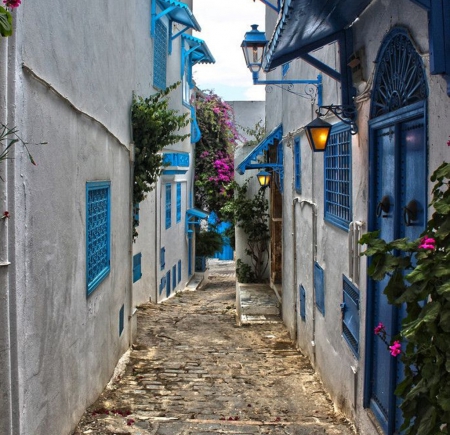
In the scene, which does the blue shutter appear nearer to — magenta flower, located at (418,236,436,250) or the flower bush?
the flower bush

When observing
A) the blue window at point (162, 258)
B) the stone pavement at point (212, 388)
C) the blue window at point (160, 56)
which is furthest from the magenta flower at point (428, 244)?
the blue window at point (162, 258)

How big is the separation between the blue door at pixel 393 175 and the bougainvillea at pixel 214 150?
17597 mm

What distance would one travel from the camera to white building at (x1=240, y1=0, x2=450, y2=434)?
409cm

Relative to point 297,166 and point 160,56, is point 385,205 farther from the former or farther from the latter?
point 160,56

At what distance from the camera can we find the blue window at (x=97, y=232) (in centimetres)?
655

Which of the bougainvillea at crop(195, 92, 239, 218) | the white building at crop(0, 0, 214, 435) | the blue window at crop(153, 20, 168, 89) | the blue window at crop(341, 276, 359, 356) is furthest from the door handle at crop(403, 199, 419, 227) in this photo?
the bougainvillea at crop(195, 92, 239, 218)

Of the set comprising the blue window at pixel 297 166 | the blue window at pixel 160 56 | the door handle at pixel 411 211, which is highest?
the blue window at pixel 160 56

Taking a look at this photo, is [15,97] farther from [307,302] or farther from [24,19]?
[307,302]

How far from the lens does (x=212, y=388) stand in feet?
25.5

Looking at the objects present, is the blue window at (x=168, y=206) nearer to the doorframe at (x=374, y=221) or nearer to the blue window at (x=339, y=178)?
the blue window at (x=339, y=178)

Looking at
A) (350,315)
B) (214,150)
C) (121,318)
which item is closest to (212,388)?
(121,318)

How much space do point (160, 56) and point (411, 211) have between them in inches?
441

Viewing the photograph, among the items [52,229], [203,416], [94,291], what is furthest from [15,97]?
[203,416]

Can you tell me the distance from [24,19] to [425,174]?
283cm
